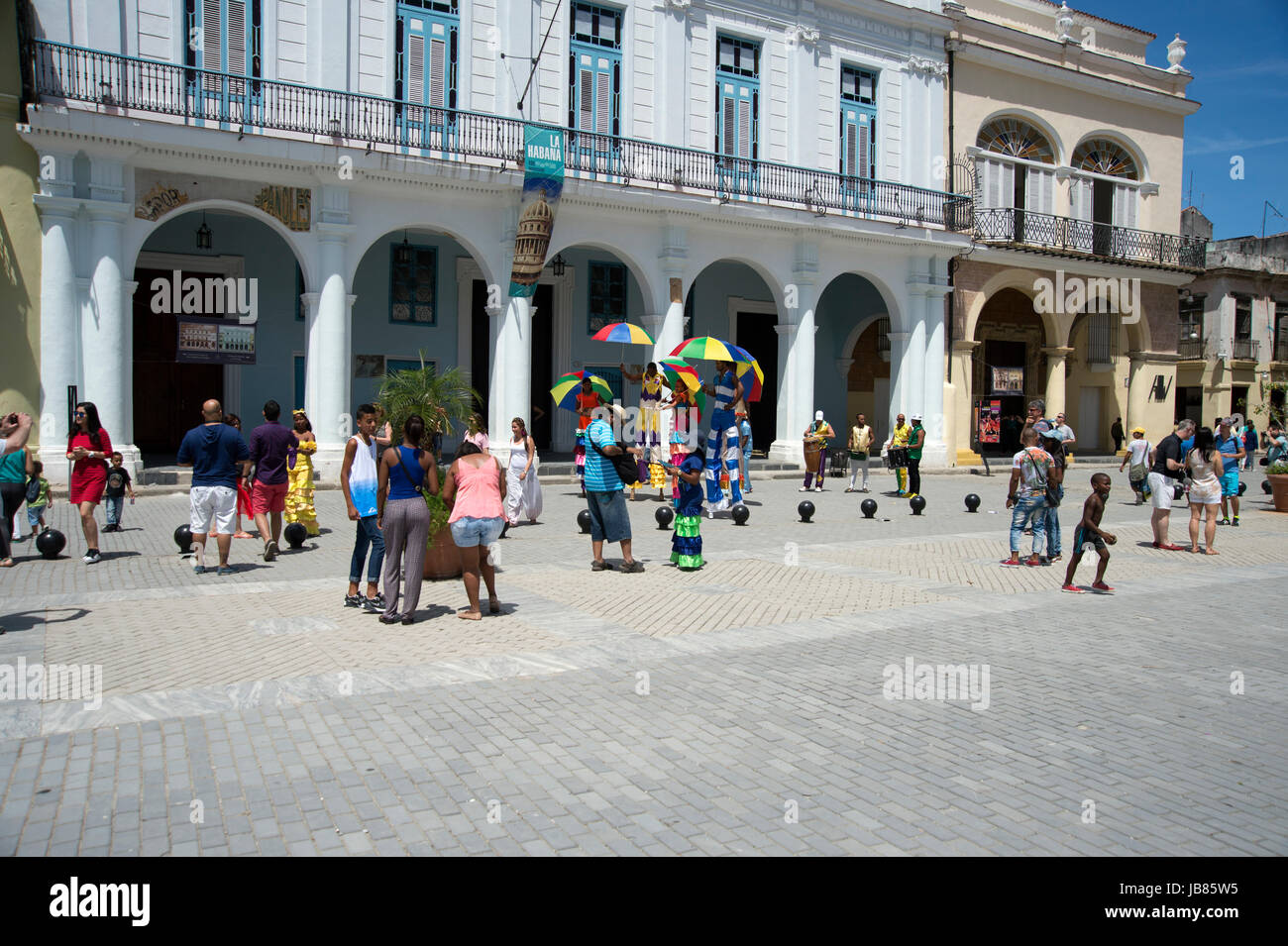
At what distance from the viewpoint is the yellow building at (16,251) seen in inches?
657

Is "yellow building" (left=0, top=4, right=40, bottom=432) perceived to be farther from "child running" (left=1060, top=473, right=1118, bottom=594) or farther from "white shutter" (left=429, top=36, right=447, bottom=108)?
"child running" (left=1060, top=473, right=1118, bottom=594)

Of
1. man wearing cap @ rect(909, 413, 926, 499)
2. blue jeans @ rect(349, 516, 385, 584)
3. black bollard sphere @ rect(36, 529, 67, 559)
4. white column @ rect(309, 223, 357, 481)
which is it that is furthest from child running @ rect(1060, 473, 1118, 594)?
white column @ rect(309, 223, 357, 481)

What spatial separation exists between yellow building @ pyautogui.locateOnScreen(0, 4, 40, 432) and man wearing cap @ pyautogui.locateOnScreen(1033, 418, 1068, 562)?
1584cm

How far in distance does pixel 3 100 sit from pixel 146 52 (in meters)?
2.49

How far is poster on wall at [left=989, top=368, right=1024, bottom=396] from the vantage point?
3197cm

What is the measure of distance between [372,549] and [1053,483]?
7.53 m

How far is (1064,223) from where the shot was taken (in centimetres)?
2989

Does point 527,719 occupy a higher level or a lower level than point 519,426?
lower

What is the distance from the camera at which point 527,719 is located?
5.77 m

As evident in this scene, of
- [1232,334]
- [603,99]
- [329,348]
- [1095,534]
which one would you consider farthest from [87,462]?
[1232,334]

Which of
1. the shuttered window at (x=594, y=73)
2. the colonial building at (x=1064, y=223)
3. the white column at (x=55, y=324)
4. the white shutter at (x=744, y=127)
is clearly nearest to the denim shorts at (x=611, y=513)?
the white column at (x=55, y=324)

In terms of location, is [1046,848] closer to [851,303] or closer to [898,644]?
[898,644]

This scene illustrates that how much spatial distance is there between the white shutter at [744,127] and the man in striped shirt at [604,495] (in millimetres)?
15953
